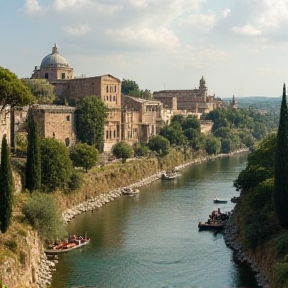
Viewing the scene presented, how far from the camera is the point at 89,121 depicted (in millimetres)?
58188

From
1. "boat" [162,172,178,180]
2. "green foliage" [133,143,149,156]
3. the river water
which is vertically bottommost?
the river water

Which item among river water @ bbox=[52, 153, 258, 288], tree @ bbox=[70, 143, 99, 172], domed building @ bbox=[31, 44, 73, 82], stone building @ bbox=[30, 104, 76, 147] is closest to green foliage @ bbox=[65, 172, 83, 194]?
river water @ bbox=[52, 153, 258, 288]

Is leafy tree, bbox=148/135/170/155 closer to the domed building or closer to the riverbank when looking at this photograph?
the riverbank

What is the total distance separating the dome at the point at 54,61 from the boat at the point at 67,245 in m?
42.9

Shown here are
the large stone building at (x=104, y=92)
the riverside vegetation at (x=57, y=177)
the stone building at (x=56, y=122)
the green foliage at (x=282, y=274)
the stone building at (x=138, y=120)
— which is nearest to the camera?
the green foliage at (x=282, y=274)

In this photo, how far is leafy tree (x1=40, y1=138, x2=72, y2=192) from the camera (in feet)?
135

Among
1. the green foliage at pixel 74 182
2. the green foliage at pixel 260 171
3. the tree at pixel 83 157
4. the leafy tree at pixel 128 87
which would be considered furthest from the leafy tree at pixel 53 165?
the leafy tree at pixel 128 87

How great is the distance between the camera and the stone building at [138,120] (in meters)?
→ 70.3

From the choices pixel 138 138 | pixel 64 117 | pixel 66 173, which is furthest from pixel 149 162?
pixel 66 173

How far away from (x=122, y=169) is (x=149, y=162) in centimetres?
919

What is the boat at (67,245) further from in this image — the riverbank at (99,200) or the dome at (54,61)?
the dome at (54,61)

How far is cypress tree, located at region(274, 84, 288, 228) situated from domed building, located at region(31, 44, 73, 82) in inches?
1902

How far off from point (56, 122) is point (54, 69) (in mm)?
20482

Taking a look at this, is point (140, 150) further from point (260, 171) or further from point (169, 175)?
point (260, 171)
